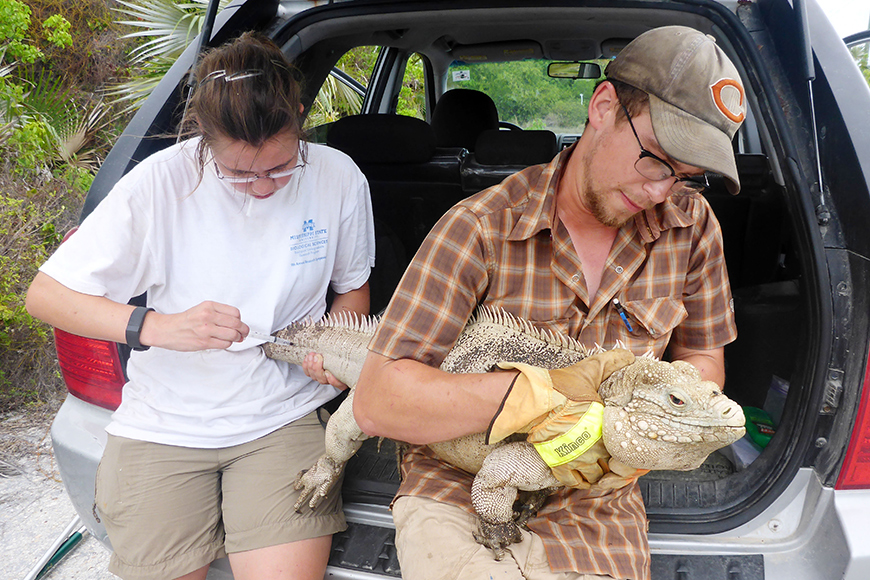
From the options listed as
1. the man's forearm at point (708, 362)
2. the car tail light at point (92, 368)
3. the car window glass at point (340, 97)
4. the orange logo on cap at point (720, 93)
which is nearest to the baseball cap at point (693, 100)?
the orange logo on cap at point (720, 93)

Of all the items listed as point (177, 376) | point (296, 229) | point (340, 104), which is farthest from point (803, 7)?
point (340, 104)

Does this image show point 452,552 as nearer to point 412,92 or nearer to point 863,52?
point 863,52

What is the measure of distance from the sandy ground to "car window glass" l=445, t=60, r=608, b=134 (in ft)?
12.3

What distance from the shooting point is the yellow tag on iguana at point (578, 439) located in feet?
4.92

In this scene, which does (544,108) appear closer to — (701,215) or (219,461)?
(701,215)

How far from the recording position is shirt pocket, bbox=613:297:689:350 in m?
1.87

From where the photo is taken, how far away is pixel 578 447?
1.50 meters

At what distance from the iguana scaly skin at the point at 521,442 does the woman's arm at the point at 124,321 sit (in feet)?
0.99

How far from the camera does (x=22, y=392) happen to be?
4691 mm

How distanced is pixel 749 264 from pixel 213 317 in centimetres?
259

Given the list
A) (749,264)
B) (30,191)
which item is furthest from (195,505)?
→ (30,191)

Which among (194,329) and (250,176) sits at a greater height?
(250,176)

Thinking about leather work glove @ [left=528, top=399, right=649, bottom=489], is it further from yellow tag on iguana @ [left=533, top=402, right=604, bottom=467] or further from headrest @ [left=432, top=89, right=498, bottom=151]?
headrest @ [left=432, top=89, right=498, bottom=151]

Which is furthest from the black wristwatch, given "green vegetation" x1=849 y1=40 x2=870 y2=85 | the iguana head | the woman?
"green vegetation" x1=849 y1=40 x2=870 y2=85
